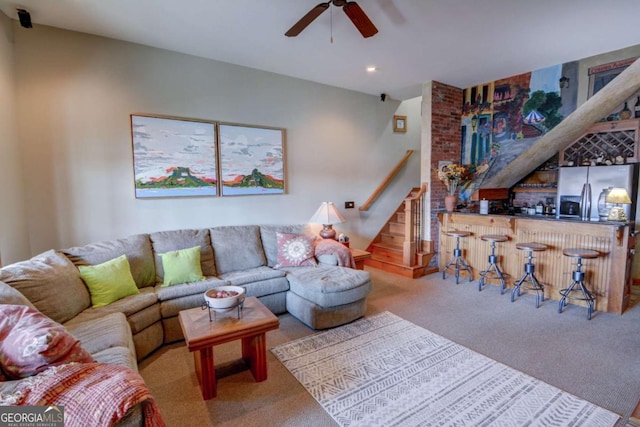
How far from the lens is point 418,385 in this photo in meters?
2.16

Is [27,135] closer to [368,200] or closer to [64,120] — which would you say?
[64,120]

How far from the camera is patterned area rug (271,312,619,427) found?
73.4 inches

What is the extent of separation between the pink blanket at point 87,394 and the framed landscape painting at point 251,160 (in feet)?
9.21

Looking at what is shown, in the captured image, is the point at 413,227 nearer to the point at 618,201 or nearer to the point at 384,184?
the point at 384,184

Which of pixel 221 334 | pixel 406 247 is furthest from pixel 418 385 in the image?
pixel 406 247

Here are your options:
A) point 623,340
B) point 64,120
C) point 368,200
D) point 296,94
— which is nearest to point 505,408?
point 623,340

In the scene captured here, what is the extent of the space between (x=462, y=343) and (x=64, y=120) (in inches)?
171

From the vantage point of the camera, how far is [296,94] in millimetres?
4430

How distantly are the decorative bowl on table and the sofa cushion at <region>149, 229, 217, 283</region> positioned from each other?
44.7 inches

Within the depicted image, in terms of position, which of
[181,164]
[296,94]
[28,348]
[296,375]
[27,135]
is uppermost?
[296,94]

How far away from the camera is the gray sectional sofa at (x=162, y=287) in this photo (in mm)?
2102

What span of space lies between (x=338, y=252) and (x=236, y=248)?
1.21 metres

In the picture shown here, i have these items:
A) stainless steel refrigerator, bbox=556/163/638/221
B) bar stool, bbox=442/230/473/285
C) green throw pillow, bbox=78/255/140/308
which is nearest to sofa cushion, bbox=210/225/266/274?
green throw pillow, bbox=78/255/140/308

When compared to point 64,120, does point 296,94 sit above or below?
above
